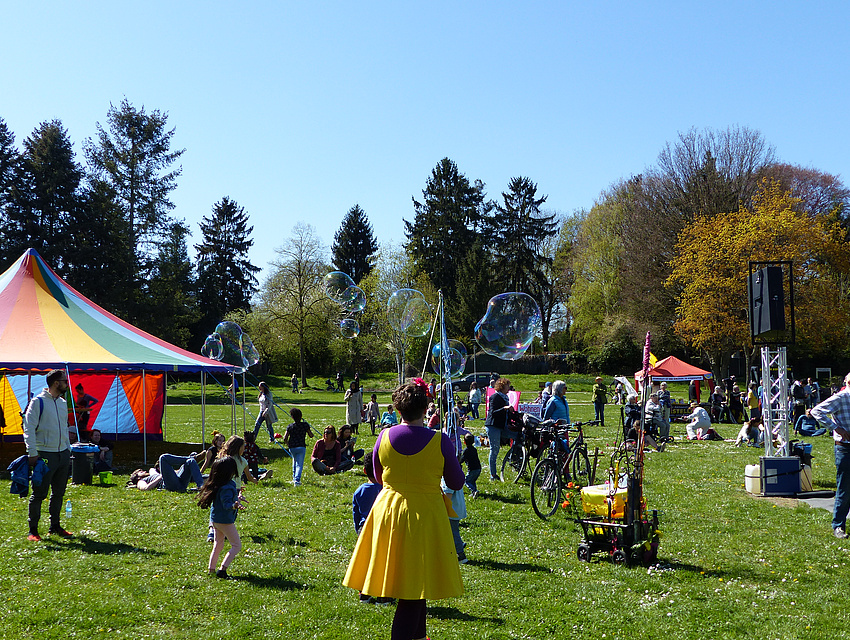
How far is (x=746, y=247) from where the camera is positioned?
31797mm

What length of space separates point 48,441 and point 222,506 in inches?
98.2

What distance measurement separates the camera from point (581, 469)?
9.65m

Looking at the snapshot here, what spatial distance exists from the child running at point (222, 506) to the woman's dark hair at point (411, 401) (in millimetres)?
2619

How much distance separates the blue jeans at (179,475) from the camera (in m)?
10.9

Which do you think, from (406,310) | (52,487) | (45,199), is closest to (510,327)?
(406,310)

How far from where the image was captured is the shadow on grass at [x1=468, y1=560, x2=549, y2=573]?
6340mm

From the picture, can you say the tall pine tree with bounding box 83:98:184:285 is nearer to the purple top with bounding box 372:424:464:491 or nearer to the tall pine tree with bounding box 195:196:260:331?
the tall pine tree with bounding box 195:196:260:331

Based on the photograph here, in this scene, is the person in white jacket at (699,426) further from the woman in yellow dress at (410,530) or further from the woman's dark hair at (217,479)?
the woman in yellow dress at (410,530)

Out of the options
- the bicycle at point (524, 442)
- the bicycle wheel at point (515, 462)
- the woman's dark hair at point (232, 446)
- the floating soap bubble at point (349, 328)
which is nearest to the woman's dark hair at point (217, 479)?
the woman's dark hair at point (232, 446)

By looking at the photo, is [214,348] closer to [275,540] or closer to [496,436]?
[496,436]

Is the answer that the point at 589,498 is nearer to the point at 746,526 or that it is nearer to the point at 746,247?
the point at 746,526

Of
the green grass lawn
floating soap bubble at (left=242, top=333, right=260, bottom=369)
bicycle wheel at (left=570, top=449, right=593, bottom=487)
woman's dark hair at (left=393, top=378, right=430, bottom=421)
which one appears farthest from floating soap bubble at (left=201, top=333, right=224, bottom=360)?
woman's dark hair at (left=393, top=378, right=430, bottom=421)

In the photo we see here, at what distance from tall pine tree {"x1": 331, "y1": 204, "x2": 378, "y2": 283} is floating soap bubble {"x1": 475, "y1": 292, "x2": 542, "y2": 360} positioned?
57542 mm

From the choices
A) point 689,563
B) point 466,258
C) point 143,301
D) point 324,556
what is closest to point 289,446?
point 324,556
